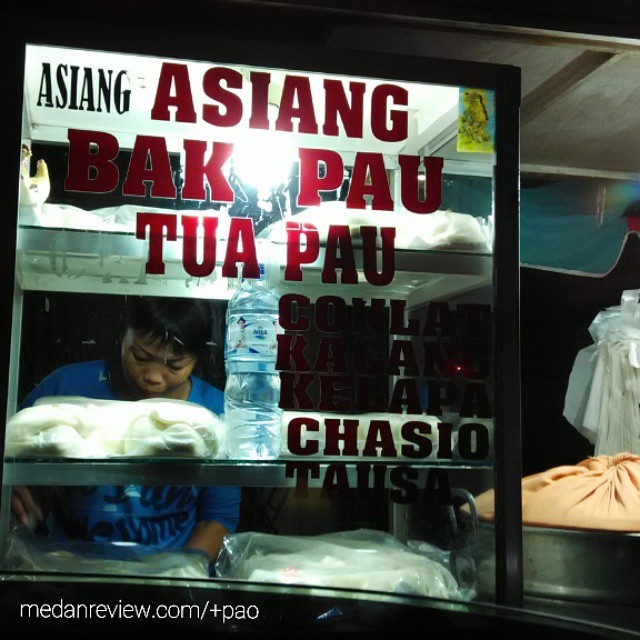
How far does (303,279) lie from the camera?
150cm

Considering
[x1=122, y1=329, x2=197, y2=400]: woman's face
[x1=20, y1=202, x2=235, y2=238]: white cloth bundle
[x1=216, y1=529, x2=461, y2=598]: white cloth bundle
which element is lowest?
[x1=216, y1=529, x2=461, y2=598]: white cloth bundle

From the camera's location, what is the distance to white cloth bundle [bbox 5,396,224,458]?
4.45ft

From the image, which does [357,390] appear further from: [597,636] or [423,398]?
[597,636]

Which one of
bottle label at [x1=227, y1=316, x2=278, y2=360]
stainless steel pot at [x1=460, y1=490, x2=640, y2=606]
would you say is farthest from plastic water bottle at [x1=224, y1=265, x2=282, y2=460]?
stainless steel pot at [x1=460, y1=490, x2=640, y2=606]

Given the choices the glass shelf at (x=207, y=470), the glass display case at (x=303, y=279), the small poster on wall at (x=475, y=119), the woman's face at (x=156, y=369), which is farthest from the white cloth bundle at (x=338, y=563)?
the small poster on wall at (x=475, y=119)

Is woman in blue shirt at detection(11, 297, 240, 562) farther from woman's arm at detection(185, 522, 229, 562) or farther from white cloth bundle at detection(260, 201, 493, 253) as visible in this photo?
white cloth bundle at detection(260, 201, 493, 253)

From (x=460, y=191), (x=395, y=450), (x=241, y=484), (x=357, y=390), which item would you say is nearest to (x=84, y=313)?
(x=241, y=484)

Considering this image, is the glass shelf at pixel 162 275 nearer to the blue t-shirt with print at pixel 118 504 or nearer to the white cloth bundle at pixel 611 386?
the blue t-shirt with print at pixel 118 504

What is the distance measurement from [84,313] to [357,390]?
0.54m

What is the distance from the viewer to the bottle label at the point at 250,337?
146 centimetres

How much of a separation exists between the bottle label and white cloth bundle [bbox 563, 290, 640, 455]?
76.2 inches

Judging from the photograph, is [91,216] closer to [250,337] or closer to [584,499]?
[250,337]

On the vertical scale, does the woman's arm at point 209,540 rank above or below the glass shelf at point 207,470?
below

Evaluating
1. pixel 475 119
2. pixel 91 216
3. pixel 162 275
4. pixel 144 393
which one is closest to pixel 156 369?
pixel 144 393
